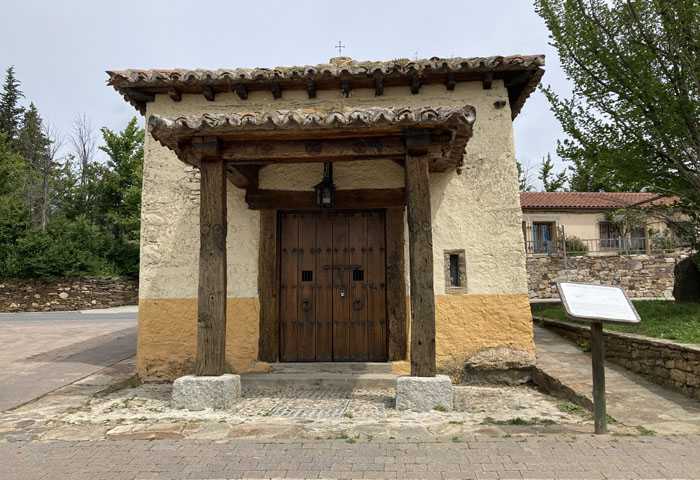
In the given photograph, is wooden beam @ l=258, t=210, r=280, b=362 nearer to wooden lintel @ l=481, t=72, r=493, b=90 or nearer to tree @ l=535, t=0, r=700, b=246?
wooden lintel @ l=481, t=72, r=493, b=90

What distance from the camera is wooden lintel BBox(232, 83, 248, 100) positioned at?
21.3 feet

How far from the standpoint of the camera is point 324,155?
5.20 metres

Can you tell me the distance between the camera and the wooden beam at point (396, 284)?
6449 mm

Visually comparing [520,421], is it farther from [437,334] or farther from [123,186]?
[123,186]

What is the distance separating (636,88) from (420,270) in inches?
235

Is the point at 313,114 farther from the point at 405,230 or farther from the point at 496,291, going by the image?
the point at 496,291

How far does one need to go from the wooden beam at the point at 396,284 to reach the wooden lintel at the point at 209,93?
290 centimetres

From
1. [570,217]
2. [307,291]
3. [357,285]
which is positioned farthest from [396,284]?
[570,217]

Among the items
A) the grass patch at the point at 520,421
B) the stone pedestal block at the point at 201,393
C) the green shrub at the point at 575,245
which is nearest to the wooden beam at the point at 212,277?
the stone pedestal block at the point at 201,393

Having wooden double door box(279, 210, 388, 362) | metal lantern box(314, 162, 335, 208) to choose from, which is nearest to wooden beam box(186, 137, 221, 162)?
metal lantern box(314, 162, 335, 208)

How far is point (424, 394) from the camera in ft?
15.9

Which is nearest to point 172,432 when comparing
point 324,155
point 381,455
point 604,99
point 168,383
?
point 381,455

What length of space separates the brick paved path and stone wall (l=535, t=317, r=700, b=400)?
136 cm

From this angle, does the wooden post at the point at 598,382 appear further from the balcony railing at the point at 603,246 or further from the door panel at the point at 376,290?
the balcony railing at the point at 603,246
